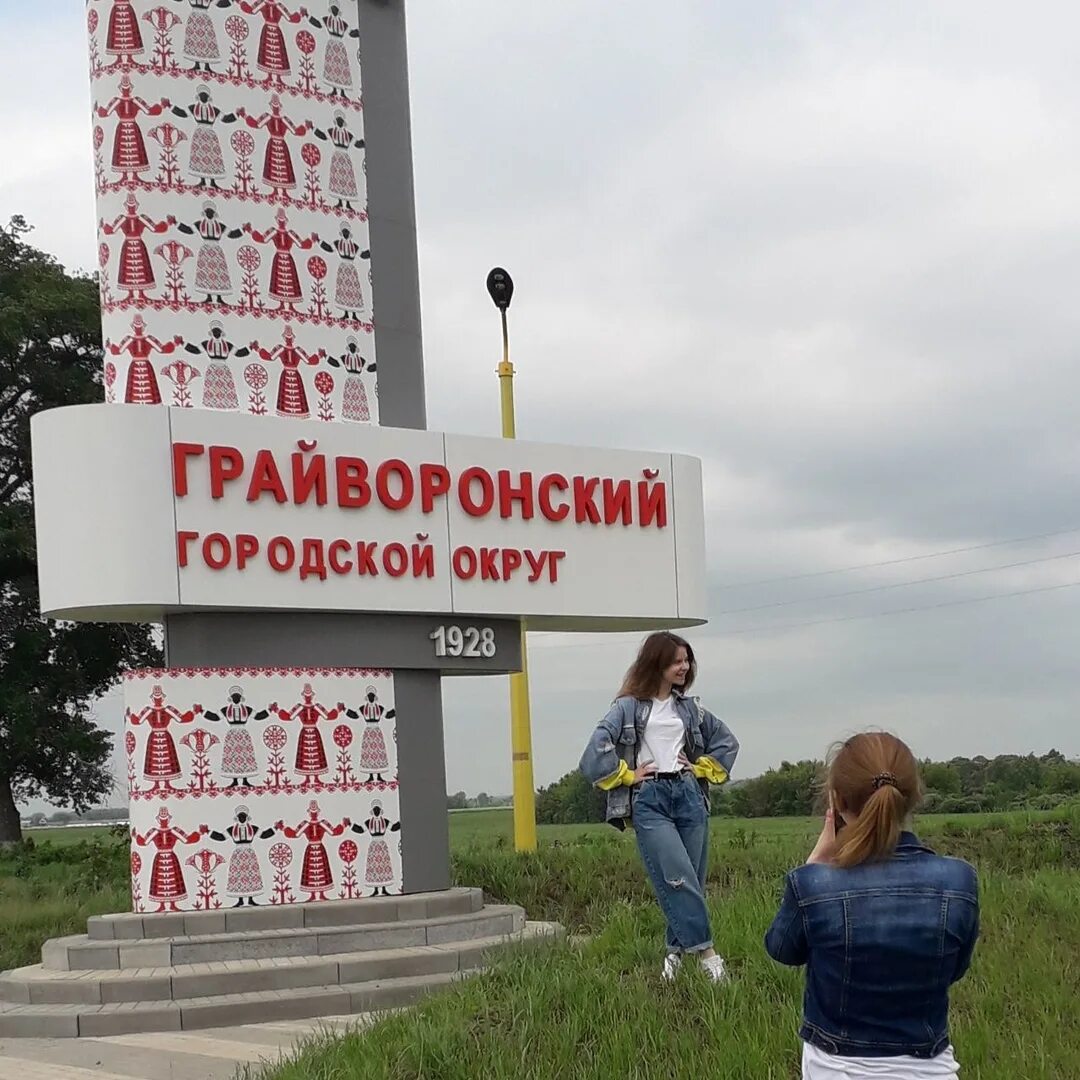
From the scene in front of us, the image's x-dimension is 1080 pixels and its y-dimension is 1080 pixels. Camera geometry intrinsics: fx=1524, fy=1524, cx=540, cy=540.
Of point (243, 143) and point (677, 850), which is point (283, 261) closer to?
point (243, 143)

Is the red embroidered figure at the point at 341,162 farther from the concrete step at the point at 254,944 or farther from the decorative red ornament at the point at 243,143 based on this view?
the concrete step at the point at 254,944

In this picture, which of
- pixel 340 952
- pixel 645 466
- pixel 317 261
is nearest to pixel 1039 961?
pixel 340 952

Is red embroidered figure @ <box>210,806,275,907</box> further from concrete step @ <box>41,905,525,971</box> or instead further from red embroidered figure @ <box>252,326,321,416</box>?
red embroidered figure @ <box>252,326,321,416</box>

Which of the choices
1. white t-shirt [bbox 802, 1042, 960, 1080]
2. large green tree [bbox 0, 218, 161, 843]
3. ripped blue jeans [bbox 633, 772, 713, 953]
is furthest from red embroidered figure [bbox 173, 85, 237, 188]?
large green tree [bbox 0, 218, 161, 843]

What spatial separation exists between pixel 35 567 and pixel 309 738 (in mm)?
A: 11879

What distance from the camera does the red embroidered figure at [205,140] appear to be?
1134cm

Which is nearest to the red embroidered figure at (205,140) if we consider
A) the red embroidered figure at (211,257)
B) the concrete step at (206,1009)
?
the red embroidered figure at (211,257)

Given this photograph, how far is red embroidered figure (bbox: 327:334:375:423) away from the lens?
38.5 feet

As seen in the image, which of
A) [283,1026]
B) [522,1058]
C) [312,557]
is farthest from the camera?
[312,557]

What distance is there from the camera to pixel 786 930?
3.38 m

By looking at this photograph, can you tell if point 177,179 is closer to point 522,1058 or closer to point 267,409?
point 267,409

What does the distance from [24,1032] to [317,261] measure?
592 centimetres

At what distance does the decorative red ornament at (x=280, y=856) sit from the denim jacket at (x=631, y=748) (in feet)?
13.8

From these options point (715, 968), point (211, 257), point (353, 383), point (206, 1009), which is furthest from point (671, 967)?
point (211, 257)
